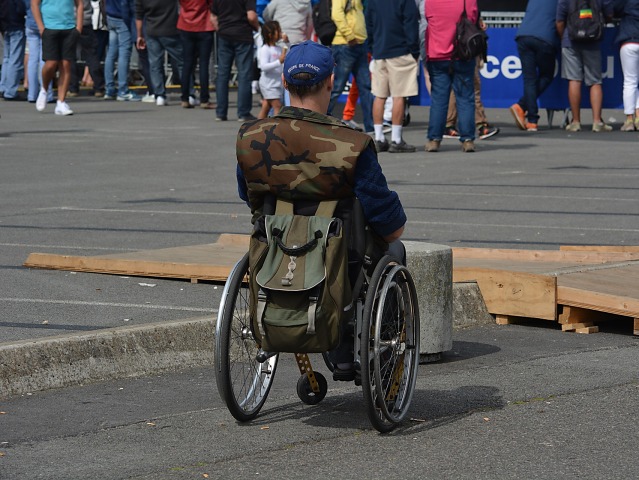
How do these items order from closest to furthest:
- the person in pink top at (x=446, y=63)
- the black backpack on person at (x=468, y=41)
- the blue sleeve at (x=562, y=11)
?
the black backpack on person at (x=468, y=41) → the person in pink top at (x=446, y=63) → the blue sleeve at (x=562, y=11)

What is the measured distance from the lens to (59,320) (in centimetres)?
744

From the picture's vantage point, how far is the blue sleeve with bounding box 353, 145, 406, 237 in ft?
17.8

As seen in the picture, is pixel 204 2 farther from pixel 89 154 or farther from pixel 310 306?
pixel 310 306

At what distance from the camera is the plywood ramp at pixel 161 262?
8.67 metres

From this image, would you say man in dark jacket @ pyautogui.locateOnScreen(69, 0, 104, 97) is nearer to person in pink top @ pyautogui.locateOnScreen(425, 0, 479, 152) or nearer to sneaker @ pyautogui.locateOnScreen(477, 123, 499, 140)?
sneaker @ pyautogui.locateOnScreen(477, 123, 499, 140)

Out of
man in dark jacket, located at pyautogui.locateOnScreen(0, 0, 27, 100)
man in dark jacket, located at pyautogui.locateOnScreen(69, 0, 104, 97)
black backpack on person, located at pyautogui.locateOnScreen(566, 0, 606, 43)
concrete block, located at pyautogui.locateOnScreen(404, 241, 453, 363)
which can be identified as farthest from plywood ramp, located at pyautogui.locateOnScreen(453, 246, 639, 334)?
man in dark jacket, located at pyautogui.locateOnScreen(69, 0, 104, 97)

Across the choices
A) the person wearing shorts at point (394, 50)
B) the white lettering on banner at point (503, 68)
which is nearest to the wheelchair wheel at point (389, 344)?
the person wearing shorts at point (394, 50)

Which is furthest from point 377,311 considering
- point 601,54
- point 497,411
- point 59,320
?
point 601,54

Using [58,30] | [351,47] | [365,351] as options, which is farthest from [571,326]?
[58,30]

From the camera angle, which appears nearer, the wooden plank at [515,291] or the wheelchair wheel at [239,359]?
the wheelchair wheel at [239,359]

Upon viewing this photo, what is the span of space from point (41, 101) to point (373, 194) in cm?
1821

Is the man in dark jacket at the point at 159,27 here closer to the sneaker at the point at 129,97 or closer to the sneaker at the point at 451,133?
the sneaker at the point at 129,97

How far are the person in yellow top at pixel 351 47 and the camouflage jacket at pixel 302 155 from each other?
12.5 meters

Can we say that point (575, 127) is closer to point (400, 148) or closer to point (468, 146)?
point (468, 146)
